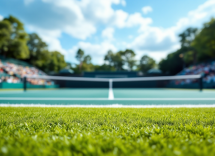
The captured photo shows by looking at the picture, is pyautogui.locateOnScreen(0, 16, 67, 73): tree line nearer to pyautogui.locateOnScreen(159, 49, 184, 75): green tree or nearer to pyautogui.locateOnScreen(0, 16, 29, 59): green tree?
pyautogui.locateOnScreen(0, 16, 29, 59): green tree

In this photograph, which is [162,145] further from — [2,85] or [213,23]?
[213,23]

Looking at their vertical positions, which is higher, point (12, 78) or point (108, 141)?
point (12, 78)

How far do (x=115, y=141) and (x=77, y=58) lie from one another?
203ft

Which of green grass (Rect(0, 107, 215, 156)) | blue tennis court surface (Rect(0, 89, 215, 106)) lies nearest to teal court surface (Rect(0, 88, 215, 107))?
blue tennis court surface (Rect(0, 89, 215, 106))

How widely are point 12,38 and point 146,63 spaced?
50.6m

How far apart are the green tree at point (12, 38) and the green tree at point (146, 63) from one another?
46.3 meters

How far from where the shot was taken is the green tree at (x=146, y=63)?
2339 inches

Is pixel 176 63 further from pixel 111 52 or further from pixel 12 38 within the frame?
pixel 12 38

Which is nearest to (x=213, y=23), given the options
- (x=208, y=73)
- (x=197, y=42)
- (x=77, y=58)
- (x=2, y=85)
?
(x=197, y=42)

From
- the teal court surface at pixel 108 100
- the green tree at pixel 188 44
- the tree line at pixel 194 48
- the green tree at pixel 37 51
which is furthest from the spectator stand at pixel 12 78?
the green tree at pixel 188 44

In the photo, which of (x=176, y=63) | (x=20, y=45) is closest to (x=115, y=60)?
(x=176, y=63)

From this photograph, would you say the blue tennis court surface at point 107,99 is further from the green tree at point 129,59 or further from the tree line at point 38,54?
the green tree at point 129,59

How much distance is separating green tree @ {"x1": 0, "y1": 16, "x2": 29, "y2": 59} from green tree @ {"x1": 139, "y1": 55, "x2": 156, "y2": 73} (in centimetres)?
4631

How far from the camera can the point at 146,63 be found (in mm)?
61594
